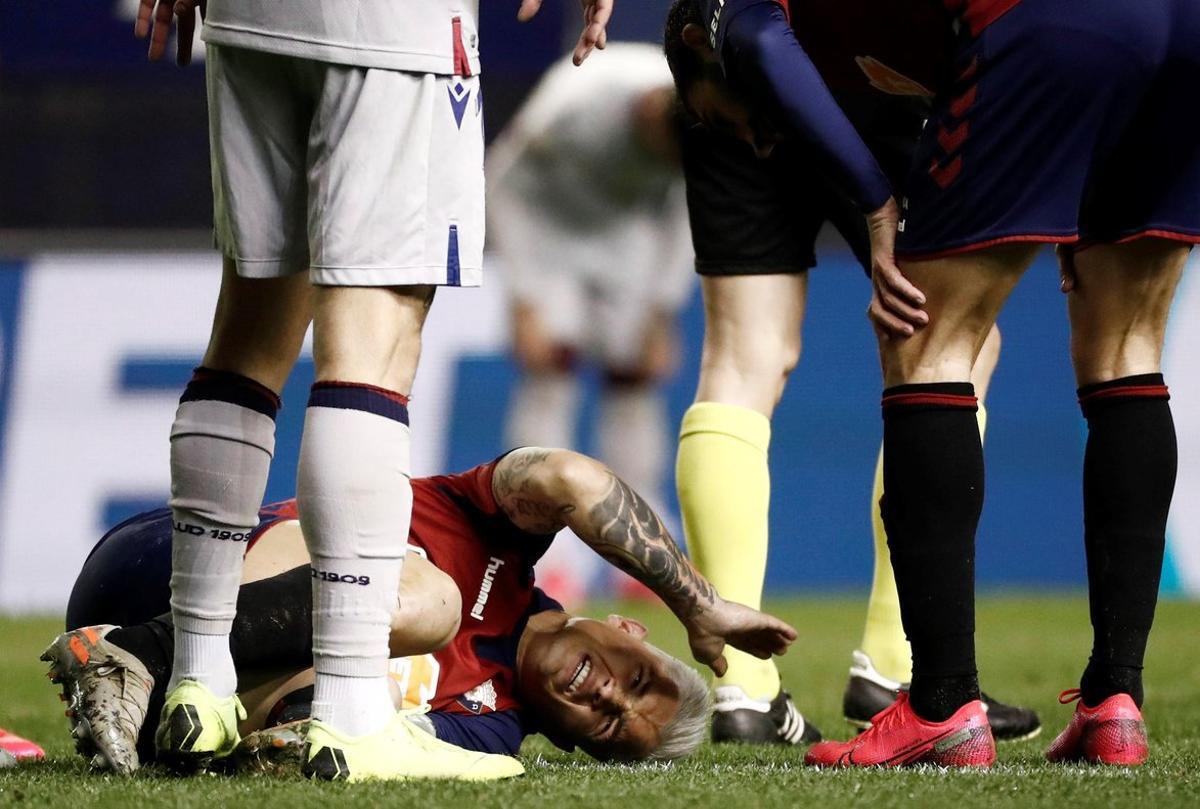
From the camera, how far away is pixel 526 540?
2.77 metres

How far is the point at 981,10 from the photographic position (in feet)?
7.41

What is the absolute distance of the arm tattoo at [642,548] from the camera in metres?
2.52

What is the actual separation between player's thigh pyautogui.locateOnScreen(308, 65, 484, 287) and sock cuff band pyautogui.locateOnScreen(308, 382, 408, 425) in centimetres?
13

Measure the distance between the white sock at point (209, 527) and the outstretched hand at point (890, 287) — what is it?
2.96ft

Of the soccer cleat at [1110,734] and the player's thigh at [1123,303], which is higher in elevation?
the player's thigh at [1123,303]

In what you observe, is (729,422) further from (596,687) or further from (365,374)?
(365,374)

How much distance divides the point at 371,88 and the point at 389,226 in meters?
0.18

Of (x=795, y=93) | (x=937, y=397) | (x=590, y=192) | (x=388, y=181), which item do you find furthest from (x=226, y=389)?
(x=590, y=192)

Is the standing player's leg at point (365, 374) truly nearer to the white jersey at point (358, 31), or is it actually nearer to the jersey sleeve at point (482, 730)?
the white jersey at point (358, 31)

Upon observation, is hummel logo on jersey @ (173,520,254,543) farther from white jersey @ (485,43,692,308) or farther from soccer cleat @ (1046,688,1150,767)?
white jersey @ (485,43,692,308)

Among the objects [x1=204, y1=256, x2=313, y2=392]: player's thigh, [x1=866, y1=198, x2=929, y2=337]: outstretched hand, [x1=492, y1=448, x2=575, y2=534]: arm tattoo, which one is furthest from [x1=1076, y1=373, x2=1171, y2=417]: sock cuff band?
[x1=204, y1=256, x2=313, y2=392]: player's thigh

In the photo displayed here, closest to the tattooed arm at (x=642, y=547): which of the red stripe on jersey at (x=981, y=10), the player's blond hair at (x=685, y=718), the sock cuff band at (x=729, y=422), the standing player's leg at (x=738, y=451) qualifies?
the player's blond hair at (x=685, y=718)

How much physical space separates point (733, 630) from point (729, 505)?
24.1 inches

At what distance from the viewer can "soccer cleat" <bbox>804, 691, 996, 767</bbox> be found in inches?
90.6
